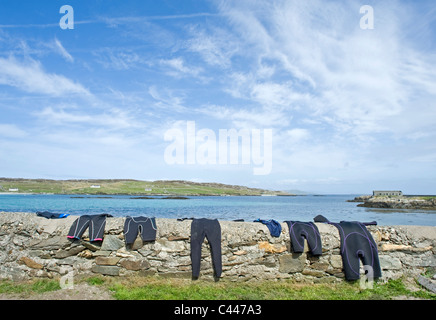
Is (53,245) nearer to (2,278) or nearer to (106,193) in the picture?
(2,278)

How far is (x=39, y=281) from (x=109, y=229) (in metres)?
1.73

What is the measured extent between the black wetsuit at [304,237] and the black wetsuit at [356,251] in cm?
60

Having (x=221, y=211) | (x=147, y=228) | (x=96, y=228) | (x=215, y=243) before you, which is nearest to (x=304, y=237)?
(x=215, y=243)

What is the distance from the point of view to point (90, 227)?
6.14 metres

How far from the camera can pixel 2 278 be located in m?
5.95

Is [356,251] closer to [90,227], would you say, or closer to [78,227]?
[90,227]

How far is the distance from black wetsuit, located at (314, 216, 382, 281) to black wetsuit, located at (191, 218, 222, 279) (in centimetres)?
287

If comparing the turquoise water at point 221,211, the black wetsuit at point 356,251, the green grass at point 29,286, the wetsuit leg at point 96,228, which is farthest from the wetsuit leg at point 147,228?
the turquoise water at point 221,211

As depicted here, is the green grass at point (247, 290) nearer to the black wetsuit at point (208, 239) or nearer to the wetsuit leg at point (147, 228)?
the black wetsuit at point (208, 239)

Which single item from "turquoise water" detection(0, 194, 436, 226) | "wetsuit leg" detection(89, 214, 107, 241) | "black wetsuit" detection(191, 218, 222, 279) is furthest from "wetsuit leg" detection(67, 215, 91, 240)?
"turquoise water" detection(0, 194, 436, 226)

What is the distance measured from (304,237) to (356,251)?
1216 millimetres

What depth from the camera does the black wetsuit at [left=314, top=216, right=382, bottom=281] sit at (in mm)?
6133
